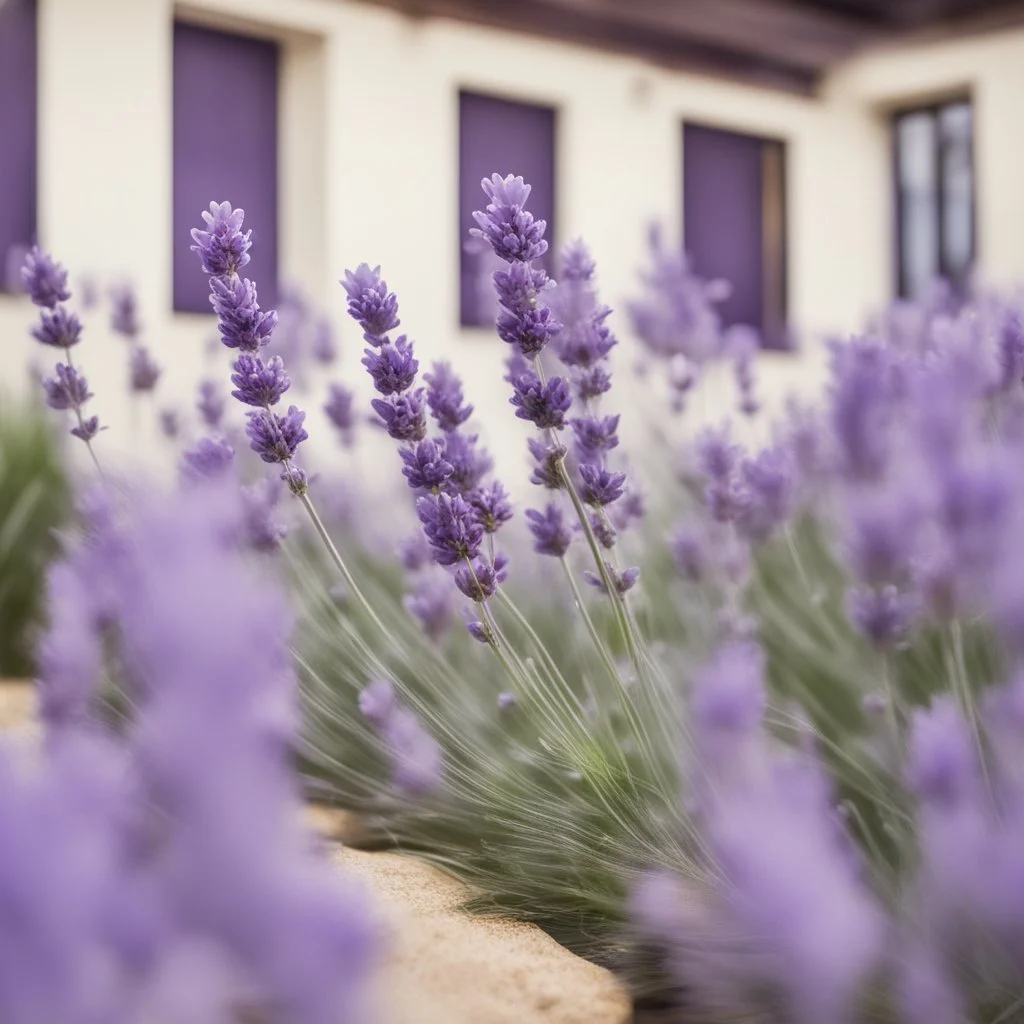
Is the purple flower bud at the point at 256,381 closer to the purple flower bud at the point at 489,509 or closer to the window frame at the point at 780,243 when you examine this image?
the purple flower bud at the point at 489,509

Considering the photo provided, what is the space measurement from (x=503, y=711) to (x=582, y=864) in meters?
0.35

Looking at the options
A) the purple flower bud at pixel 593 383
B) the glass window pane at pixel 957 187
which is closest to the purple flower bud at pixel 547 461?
the purple flower bud at pixel 593 383

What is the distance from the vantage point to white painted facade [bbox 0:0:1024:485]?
17.5 feet

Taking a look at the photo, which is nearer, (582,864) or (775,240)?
(582,864)

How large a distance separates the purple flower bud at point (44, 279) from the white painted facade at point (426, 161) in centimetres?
267

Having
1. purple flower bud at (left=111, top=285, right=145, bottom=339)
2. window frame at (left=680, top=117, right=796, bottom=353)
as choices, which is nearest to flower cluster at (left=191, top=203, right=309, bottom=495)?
purple flower bud at (left=111, top=285, right=145, bottom=339)

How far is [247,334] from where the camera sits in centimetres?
105

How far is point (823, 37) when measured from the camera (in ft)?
25.7

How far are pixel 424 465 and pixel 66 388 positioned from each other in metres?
0.53

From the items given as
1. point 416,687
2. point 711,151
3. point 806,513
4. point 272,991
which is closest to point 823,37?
point 711,151

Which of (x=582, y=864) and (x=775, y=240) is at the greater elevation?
(x=775, y=240)

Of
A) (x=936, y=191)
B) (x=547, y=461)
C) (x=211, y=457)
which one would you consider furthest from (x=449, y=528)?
(x=936, y=191)

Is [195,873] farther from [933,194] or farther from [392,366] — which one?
[933,194]

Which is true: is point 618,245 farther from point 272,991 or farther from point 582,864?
point 272,991
